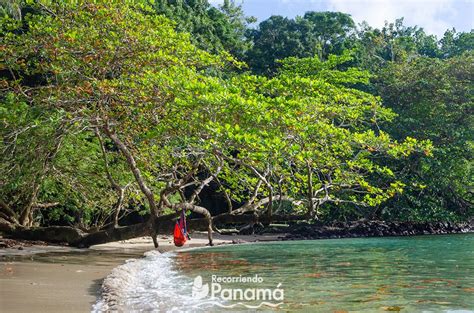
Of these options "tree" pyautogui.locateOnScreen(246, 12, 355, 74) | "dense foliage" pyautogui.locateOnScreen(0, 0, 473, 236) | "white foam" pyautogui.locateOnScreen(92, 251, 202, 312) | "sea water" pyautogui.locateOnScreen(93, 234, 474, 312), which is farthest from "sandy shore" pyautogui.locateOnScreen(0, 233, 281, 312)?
"tree" pyautogui.locateOnScreen(246, 12, 355, 74)

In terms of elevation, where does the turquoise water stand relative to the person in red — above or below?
below

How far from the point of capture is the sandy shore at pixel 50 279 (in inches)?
230

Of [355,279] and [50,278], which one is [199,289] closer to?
[50,278]

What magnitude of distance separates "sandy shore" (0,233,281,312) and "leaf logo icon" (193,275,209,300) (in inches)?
52.3

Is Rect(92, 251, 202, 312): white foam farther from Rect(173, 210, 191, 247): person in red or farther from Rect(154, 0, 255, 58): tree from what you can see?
Rect(154, 0, 255, 58): tree

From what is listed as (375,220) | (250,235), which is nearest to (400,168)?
(375,220)

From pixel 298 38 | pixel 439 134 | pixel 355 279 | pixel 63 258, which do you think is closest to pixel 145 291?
pixel 355 279

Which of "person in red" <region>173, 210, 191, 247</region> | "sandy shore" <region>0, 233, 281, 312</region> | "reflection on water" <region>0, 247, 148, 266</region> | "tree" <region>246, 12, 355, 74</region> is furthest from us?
"tree" <region>246, 12, 355, 74</region>

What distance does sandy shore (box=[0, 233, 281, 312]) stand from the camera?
19.2 ft

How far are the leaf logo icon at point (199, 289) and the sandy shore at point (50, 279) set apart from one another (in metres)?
1.33

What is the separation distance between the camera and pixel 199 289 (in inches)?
302

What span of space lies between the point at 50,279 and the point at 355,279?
5.00m

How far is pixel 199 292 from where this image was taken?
24.3 feet

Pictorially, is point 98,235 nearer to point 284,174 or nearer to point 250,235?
point 284,174
